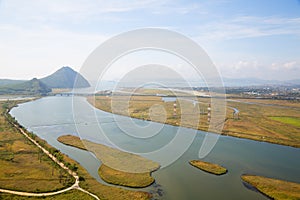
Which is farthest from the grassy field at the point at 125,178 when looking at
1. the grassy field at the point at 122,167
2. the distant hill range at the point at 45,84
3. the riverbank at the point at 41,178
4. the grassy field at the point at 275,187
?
the distant hill range at the point at 45,84

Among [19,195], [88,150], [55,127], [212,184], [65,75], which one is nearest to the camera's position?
[19,195]

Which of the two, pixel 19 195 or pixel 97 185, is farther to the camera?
pixel 97 185

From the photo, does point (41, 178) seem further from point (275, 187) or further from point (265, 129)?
point (265, 129)

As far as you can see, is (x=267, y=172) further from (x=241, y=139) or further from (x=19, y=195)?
(x=19, y=195)

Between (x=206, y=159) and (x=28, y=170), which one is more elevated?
(x=28, y=170)

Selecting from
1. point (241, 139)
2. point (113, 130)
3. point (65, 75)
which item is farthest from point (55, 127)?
point (65, 75)

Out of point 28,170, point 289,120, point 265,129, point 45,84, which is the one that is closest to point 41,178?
point 28,170

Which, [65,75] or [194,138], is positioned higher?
[65,75]

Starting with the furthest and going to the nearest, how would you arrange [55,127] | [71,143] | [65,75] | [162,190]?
[65,75] < [55,127] < [71,143] < [162,190]

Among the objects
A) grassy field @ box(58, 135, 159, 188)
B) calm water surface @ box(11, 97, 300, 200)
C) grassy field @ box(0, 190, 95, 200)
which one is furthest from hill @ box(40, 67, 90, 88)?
grassy field @ box(0, 190, 95, 200)
